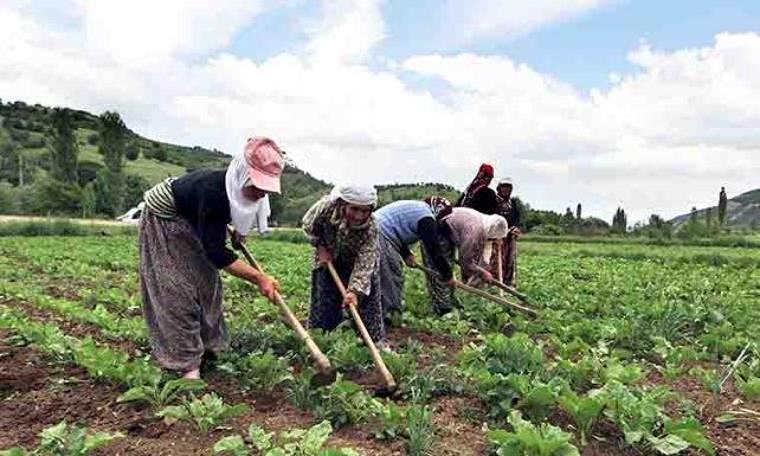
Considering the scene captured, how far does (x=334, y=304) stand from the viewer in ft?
18.3

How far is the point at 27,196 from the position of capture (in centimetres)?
4953

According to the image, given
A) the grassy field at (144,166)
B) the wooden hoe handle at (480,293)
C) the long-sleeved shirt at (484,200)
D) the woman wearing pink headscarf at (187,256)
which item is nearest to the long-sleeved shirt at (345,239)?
the woman wearing pink headscarf at (187,256)

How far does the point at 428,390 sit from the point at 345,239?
164cm

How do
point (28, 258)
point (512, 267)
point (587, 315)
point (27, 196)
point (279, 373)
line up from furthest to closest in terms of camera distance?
1. point (27, 196)
2. point (28, 258)
3. point (512, 267)
4. point (587, 315)
5. point (279, 373)

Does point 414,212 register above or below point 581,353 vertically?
above

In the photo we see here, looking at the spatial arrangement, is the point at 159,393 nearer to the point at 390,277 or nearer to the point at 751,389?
the point at 390,277

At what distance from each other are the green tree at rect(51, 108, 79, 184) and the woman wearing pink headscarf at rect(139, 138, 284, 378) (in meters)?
52.1

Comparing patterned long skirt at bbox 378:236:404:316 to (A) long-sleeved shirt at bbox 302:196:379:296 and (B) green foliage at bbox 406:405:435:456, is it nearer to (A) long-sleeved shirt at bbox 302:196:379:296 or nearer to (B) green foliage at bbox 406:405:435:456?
(A) long-sleeved shirt at bbox 302:196:379:296

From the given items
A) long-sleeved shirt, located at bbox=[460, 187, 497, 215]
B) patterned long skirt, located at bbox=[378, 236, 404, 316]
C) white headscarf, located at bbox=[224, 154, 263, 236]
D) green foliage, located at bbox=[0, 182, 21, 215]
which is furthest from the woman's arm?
green foliage, located at bbox=[0, 182, 21, 215]

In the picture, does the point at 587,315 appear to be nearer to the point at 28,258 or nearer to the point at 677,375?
the point at 677,375

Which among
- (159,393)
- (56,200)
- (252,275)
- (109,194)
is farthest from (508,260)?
(109,194)

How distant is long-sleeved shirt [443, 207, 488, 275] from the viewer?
686 centimetres

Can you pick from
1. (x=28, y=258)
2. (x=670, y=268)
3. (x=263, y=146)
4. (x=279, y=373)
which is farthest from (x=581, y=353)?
(x=28, y=258)

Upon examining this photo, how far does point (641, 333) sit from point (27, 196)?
50.5 m
